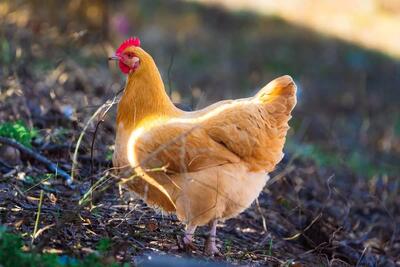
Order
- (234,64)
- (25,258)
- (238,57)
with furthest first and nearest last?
(238,57) < (234,64) < (25,258)

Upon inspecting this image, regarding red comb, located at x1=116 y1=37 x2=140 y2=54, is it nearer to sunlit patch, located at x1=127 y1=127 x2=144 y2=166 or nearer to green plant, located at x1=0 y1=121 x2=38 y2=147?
sunlit patch, located at x1=127 y1=127 x2=144 y2=166

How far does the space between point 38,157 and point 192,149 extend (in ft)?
5.06

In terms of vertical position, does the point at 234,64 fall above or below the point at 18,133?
above

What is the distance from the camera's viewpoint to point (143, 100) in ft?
14.2

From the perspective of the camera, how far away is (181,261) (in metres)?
3.48

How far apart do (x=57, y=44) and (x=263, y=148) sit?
5544mm

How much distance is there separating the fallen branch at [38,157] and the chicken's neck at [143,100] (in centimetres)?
87

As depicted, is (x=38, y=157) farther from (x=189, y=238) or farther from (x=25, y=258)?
(x=25, y=258)

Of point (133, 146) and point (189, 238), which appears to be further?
point (189, 238)

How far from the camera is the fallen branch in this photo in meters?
5.01

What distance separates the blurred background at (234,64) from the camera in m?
6.66

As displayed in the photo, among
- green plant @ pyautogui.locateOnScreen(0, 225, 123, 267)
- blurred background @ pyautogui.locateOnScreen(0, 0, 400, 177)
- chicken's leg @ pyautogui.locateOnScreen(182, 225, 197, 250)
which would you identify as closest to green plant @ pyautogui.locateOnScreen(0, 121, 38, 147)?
blurred background @ pyautogui.locateOnScreen(0, 0, 400, 177)

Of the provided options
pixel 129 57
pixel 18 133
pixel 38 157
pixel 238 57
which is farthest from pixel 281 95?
pixel 238 57

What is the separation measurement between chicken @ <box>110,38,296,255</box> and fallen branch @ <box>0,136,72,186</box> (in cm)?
89
